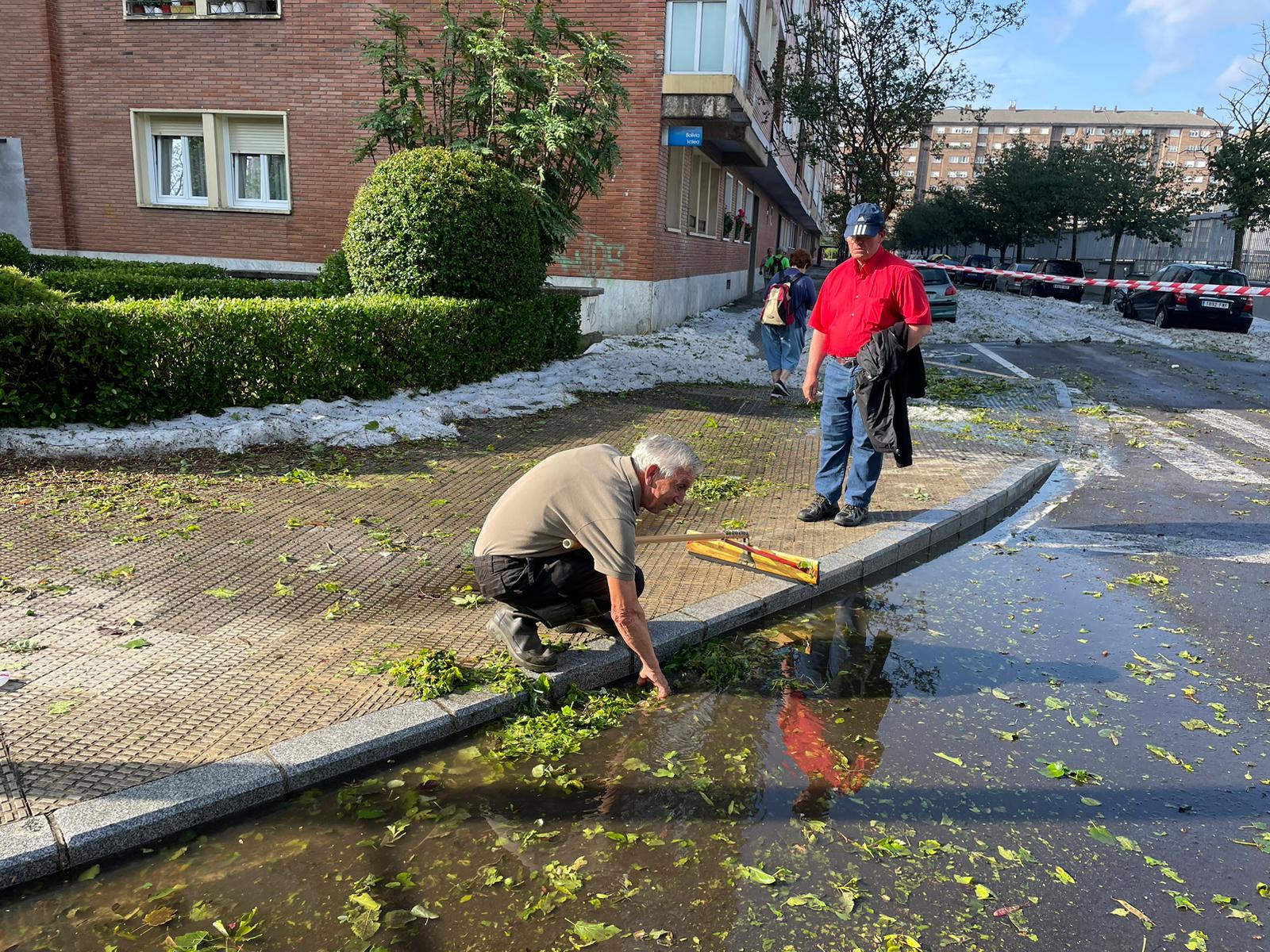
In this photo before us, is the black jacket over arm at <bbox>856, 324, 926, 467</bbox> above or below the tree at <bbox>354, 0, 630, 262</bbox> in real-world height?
below

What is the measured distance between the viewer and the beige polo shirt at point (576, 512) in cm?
341

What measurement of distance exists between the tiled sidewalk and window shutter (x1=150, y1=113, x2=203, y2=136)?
528 inches

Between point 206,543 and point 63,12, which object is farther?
point 63,12

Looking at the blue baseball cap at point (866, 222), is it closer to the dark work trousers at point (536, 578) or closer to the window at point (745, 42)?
the dark work trousers at point (536, 578)

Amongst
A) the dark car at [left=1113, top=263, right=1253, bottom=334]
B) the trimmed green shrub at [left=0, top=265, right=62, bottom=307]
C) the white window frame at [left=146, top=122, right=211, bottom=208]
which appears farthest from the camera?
the dark car at [left=1113, top=263, right=1253, bottom=334]

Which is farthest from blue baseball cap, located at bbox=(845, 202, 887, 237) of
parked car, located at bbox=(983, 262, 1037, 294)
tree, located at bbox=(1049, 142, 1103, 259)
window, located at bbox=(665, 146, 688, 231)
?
tree, located at bbox=(1049, 142, 1103, 259)

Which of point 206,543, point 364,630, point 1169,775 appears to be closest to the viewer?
point 1169,775

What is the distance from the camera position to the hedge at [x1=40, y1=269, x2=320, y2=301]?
10953 millimetres

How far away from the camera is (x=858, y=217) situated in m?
5.92

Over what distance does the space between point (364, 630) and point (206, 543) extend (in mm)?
1639

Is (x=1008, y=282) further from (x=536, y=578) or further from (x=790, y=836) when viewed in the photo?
(x=790, y=836)

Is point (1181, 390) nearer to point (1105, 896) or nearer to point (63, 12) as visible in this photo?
point (1105, 896)

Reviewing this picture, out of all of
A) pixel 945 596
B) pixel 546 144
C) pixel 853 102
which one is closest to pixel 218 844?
pixel 945 596

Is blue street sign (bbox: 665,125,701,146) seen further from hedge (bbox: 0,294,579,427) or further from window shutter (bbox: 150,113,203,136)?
window shutter (bbox: 150,113,203,136)
